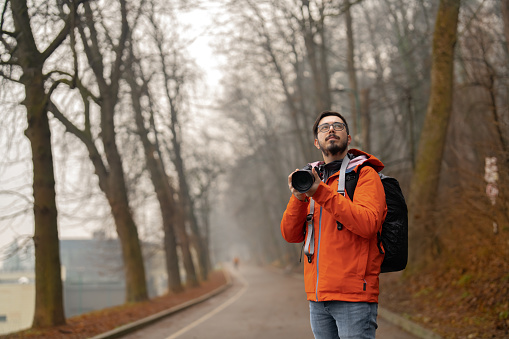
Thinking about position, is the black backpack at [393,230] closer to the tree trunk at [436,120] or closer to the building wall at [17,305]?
the tree trunk at [436,120]

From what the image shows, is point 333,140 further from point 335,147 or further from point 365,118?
point 365,118

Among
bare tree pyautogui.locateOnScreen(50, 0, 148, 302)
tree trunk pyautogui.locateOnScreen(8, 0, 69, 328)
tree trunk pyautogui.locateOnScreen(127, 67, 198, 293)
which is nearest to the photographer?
tree trunk pyautogui.locateOnScreen(8, 0, 69, 328)

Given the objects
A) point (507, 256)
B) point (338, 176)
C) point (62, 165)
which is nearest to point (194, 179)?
point (62, 165)

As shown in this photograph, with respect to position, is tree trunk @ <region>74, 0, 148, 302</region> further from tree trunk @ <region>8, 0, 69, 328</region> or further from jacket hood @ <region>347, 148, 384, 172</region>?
jacket hood @ <region>347, 148, 384, 172</region>

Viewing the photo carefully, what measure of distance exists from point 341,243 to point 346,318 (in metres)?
0.40

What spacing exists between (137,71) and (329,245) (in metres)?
19.0

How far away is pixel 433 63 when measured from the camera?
497 inches

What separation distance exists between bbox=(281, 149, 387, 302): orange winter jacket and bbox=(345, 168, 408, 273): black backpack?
41mm

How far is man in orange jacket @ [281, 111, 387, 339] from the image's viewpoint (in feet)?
9.24

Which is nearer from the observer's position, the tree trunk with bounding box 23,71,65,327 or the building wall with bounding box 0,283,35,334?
the tree trunk with bounding box 23,71,65,327

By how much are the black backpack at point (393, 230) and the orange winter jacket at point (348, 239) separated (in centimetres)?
4

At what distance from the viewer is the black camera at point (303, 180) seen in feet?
9.19

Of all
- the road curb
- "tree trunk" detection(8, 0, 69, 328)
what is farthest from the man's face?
"tree trunk" detection(8, 0, 69, 328)

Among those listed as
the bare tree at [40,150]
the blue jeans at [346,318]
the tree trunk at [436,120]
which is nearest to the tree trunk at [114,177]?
the bare tree at [40,150]
